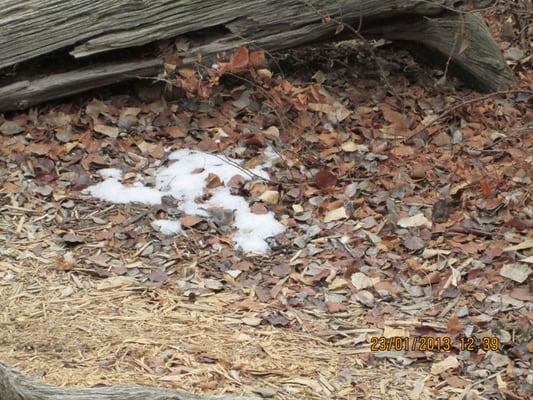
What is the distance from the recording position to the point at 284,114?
530 cm

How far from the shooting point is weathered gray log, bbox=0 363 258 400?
2.49 meters

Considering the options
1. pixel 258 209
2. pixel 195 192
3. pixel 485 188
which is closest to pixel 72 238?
pixel 195 192

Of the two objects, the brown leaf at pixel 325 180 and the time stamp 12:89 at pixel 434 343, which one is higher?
the brown leaf at pixel 325 180

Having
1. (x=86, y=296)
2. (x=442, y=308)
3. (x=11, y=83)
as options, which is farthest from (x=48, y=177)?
(x=442, y=308)

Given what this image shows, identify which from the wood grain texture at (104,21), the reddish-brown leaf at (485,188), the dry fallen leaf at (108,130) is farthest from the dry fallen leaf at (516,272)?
the dry fallen leaf at (108,130)

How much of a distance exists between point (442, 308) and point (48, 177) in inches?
90.3

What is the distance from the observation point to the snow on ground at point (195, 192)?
4.56 meters

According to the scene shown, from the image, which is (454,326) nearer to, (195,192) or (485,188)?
(485,188)

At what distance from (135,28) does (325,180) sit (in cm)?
144

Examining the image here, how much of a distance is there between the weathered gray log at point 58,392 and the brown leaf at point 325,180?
2.33m

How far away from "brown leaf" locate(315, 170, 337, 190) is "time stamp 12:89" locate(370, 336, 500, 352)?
1285mm

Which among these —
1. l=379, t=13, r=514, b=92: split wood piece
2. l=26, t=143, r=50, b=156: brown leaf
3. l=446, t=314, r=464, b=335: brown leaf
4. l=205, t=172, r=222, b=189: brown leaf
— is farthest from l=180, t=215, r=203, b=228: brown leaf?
l=379, t=13, r=514, b=92: split wood piece

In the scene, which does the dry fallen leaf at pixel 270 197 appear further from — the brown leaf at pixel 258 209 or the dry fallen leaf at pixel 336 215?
the dry fallen leaf at pixel 336 215

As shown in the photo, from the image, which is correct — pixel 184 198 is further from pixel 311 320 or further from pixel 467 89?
pixel 467 89
